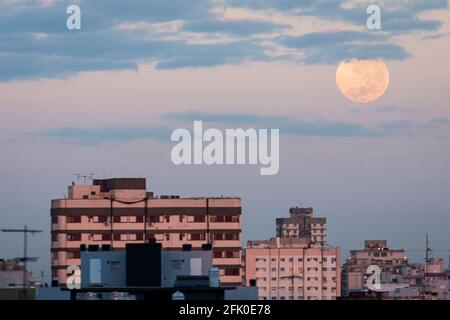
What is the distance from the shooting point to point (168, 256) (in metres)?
174

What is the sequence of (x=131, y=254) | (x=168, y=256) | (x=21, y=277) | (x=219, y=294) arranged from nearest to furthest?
(x=219, y=294) → (x=131, y=254) → (x=168, y=256) → (x=21, y=277)

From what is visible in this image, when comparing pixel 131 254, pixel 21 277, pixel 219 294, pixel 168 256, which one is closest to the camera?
pixel 219 294

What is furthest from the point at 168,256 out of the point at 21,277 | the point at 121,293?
the point at 121,293
